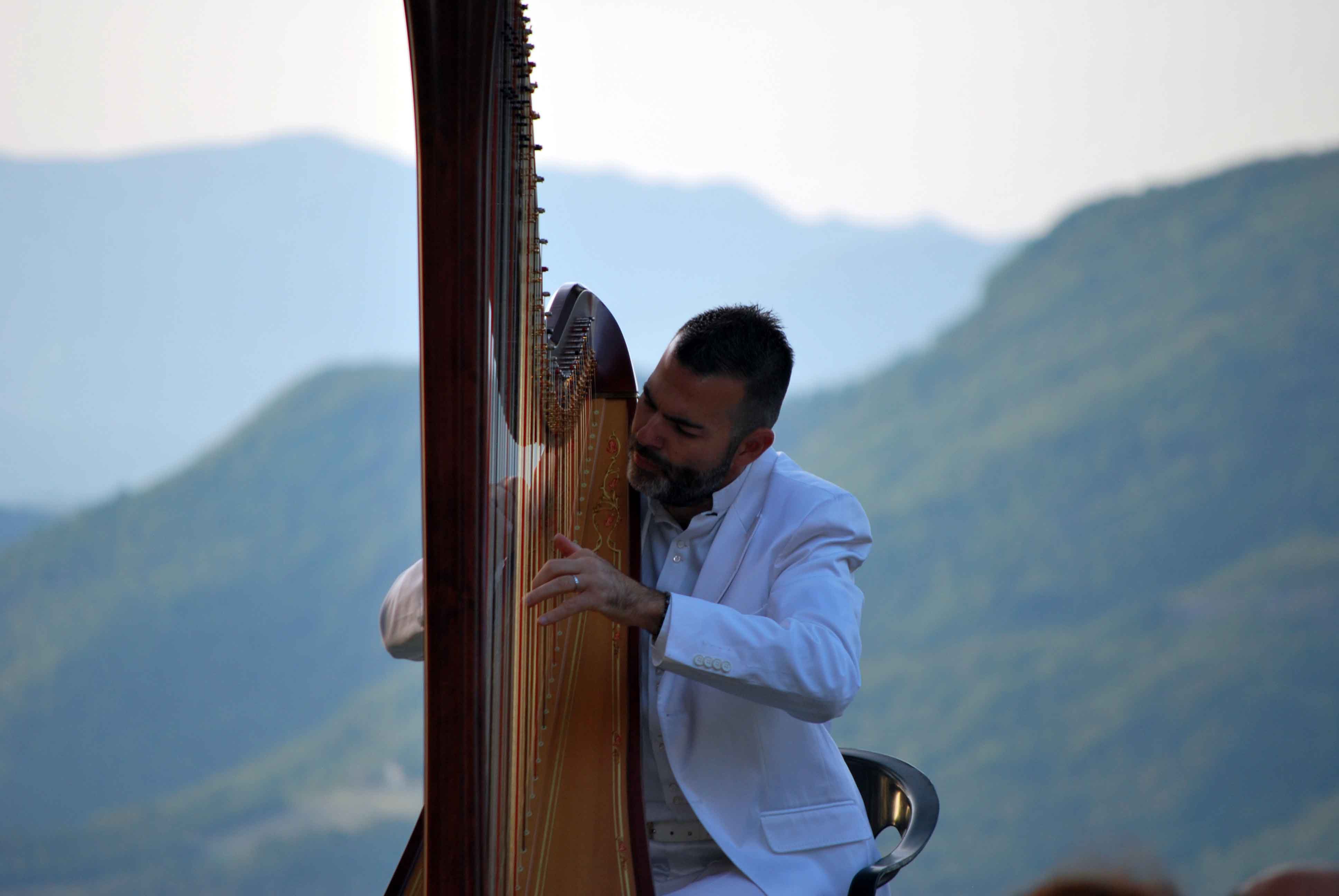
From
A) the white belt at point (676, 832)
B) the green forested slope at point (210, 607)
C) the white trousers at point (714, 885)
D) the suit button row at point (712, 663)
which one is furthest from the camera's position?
the green forested slope at point (210, 607)

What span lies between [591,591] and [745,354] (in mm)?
524

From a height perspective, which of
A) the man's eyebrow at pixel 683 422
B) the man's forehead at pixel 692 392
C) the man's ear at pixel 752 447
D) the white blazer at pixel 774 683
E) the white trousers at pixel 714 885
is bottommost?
the white trousers at pixel 714 885

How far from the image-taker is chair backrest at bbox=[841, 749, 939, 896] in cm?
148

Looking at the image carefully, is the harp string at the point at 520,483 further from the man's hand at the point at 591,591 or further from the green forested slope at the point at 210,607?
the green forested slope at the point at 210,607

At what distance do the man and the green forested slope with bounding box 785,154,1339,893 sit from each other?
551 cm

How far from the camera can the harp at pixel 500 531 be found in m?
0.95

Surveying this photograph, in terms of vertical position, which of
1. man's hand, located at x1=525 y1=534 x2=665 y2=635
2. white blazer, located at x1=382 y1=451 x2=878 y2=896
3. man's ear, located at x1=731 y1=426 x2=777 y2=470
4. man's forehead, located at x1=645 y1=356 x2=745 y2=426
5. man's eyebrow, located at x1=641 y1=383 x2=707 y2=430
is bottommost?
white blazer, located at x1=382 y1=451 x2=878 y2=896

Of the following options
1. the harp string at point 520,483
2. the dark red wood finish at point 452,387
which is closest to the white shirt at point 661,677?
the harp string at point 520,483

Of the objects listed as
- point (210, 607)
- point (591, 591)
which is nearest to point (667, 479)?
point (591, 591)

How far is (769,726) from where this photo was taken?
5.39ft

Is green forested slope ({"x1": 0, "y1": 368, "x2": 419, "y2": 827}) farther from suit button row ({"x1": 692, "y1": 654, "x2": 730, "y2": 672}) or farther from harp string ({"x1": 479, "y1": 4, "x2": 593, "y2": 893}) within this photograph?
suit button row ({"x1": 692, "y1": 654, "x2": 730, "y2": 672})

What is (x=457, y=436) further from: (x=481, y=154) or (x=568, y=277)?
(x=568, y=277)

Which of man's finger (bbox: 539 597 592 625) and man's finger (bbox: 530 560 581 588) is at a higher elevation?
man's finger (bbox: 530 560 581 588)

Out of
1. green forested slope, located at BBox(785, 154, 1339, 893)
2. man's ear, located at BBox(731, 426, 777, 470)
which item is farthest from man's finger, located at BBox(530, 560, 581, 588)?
green forested slope, located at BBox(785, 154, 1339, 893)
